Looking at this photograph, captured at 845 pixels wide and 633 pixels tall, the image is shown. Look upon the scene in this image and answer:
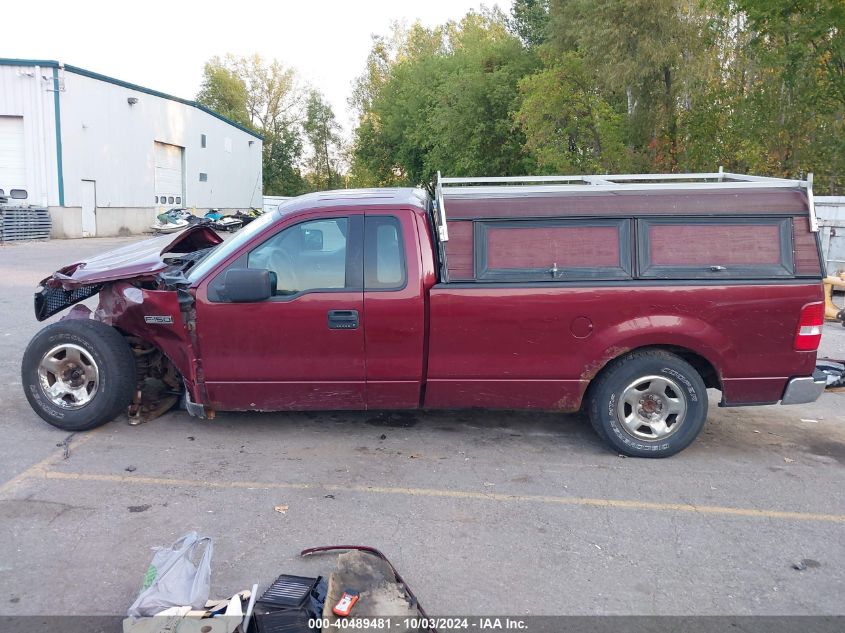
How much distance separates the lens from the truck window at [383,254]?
→ 532 cm

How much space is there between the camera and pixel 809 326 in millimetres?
5242

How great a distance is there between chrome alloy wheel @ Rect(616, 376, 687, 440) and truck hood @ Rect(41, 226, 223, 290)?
3.65 metres

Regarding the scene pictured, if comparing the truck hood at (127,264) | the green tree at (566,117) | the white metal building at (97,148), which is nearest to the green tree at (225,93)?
the white metal building at (97,148)

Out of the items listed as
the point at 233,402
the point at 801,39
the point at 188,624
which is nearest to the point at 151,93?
the point at 801,39

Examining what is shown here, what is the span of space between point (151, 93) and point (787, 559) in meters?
36.4

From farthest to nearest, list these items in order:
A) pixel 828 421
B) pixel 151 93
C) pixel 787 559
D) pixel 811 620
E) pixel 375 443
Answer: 1. pixel 151 93
2. pixel 828 421
3. pixel 375 443
4. pixel 787 559
5. pixel 811 620

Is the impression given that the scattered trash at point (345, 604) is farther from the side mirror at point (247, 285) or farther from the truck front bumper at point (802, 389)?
the truck front bumper at point (802, 389)

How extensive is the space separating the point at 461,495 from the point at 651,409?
5.38 feet

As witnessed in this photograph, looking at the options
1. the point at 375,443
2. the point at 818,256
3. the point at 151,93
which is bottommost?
the point at 375,443

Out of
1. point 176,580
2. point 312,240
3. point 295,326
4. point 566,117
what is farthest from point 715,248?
point 566,117

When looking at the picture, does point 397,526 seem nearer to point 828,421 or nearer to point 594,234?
point 594,234

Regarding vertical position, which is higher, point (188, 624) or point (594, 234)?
point (594, 234)

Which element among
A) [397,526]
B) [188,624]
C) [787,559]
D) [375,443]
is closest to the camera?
[188,624]

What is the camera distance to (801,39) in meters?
19.1
